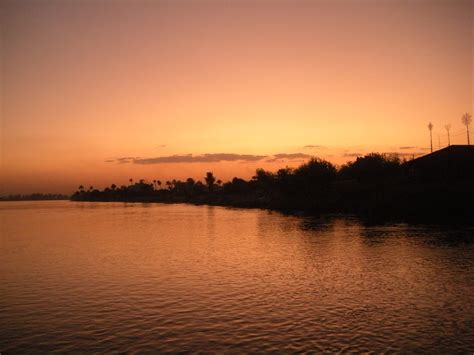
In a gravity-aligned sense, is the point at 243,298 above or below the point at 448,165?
below

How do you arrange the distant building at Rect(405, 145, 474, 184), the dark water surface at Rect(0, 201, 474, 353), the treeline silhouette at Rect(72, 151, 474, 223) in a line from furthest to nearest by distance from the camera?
the distant building at Rect(405, 145, 474, 184) < the treeline silhouette at Rect(72, 151, 474, 223) < the dark water surface at Rect(0, 201, 474, 353)

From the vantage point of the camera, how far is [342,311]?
73.8ft

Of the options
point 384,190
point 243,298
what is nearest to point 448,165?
point 384,190

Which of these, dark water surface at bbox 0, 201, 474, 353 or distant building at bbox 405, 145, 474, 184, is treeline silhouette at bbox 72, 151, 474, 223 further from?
dark water surface at bbox 0, 201, 474, 353

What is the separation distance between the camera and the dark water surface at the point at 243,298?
18.3m

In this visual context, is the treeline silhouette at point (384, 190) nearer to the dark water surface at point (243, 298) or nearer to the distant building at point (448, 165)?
the distant building at point (448, 165)

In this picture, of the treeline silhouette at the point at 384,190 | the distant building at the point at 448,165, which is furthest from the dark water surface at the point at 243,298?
the distant building at the point at 448,165

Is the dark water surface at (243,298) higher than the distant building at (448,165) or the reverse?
the reverse

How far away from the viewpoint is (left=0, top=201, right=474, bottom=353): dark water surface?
18328 mm

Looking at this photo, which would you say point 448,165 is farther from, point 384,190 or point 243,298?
point 243,298

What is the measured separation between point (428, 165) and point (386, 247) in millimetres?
68985

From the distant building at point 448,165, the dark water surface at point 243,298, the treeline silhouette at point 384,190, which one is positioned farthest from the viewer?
the distant building at point 448,165

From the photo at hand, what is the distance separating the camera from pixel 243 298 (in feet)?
84.0

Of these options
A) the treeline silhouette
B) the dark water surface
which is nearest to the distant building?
the treeline silhouette
